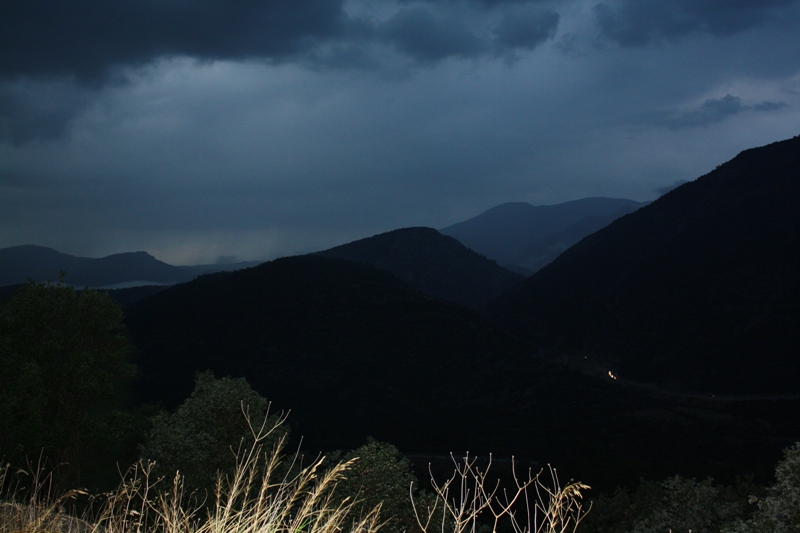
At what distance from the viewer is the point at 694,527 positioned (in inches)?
808

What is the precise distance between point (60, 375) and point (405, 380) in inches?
2110

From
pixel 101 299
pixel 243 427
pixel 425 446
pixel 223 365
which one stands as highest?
pixel 101 299

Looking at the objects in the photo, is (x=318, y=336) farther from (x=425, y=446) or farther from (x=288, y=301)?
(x=425, y=446)

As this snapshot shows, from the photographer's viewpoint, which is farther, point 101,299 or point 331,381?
point 331,381

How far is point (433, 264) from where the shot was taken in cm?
16750

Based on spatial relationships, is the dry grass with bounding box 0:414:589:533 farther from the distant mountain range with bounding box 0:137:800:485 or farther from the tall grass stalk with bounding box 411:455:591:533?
the distant mountain range with bounding box 0:137:800:485

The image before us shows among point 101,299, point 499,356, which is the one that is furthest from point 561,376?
point 101,299

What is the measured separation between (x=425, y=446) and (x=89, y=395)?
3483 centimetres

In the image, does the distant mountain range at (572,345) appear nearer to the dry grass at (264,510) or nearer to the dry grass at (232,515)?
the dry grass at (264,510)

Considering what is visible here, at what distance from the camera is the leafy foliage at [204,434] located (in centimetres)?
2045

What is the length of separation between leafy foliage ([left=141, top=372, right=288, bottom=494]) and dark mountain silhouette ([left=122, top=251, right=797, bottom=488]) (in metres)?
22.5

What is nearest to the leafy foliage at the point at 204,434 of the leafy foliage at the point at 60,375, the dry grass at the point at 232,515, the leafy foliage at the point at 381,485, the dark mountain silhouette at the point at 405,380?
the leafy foliage at the point at 60,375

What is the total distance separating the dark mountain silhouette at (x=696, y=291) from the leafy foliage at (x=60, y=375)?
214ft

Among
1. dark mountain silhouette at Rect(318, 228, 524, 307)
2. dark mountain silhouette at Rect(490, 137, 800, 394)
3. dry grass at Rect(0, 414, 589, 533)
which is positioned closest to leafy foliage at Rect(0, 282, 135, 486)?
dry grass at Rect(0, 414, 589, 533)
